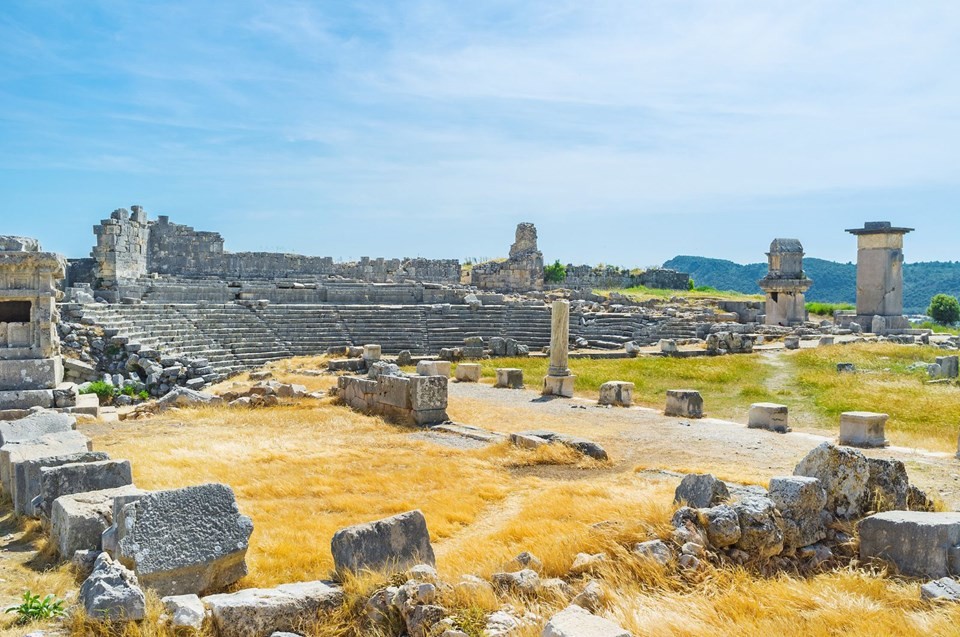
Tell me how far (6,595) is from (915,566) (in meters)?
6.32

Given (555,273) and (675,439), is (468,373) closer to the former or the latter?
(675,439)

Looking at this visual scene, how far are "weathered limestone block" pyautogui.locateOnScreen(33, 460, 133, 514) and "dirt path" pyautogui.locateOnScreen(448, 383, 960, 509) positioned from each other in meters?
5.84

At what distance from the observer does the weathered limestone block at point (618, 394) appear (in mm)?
16094

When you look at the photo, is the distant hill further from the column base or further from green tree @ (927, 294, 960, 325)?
the column base

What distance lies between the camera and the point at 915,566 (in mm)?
5504

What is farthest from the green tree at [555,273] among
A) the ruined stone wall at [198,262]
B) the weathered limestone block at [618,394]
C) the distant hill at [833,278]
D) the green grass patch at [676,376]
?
the distant hill at [833,278]

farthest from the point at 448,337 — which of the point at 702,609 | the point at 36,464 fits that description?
the point at 702,609

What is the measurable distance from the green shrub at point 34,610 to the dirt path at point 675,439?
6349 millimetres

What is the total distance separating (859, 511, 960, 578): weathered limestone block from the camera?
5.43 metres

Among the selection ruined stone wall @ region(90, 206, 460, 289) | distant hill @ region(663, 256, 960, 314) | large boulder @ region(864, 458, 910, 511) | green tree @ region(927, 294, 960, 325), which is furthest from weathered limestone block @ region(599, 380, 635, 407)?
distant hill @ region(663, 256, 960, 314)

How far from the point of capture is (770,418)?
504 inches

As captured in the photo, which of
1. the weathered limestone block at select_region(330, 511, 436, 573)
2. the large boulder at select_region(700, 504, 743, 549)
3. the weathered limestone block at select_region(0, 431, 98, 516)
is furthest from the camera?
the weathered limestone block at select_region(0, 431, 98, 516)

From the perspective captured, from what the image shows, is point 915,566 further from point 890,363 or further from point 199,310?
point 199,310

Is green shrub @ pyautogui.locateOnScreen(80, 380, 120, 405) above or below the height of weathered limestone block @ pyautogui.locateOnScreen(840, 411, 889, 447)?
below
